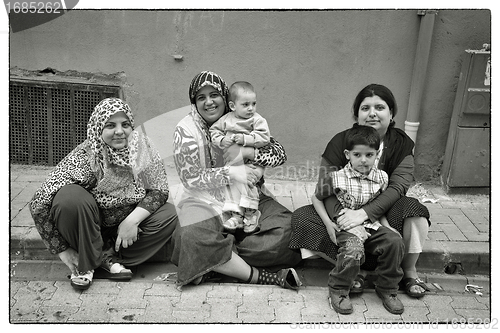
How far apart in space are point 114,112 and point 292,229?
5.08 ft

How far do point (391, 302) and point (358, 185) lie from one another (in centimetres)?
83

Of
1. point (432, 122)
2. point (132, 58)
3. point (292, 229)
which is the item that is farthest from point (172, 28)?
point (432, 122)

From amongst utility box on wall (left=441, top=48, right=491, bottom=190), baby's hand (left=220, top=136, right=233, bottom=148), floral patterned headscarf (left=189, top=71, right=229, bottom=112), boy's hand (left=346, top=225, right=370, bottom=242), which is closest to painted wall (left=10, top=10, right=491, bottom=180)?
utility box on wall (left=441, top=48, right=491, bottom=190)

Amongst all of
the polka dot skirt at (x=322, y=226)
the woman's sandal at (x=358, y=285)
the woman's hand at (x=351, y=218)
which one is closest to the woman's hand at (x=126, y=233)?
the polka dot skirt at (x=322, y=226)

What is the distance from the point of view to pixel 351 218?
11.9 ft

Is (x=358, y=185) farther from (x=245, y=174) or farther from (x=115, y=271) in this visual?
(x=115, y=271)

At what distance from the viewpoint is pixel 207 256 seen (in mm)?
3672

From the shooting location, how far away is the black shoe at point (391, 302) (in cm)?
354

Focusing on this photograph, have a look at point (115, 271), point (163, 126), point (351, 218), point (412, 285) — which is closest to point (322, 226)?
point (351, 218)

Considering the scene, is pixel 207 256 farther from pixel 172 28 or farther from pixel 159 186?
pixel 172 28

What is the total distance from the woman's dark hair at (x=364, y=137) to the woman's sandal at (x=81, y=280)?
81.0 inches

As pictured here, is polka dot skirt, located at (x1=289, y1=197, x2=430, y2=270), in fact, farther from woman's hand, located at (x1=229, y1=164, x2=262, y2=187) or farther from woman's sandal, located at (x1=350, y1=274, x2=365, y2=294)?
woman's hand, located at (x1=229, y1=164, x2=262, y2=187)

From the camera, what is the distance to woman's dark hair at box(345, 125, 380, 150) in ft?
11.7

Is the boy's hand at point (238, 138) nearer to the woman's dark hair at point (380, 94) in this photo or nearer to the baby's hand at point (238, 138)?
the baby's hand at point (238, 138)
